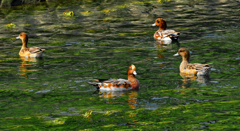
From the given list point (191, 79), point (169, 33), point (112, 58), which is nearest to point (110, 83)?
point (191, 79)

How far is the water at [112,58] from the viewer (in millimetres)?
13609

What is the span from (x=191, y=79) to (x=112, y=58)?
484 cm

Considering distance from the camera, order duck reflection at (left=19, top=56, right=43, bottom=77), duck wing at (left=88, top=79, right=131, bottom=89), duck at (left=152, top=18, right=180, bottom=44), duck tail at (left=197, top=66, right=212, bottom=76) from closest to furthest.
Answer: duck wing at (left=88, top=79, right=131, bottom=89), duck tail at (left=197, top=66, right=212, bottom=76), duck reflection at (left=19, top=56, right=43, bottom=77), duck at (left=152, top=18, right=180, bottom=44)

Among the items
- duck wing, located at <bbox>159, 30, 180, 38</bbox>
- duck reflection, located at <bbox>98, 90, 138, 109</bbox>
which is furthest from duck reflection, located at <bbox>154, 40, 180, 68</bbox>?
duck reflection, located at <bbox>98, 90, 138, 109</bbox>

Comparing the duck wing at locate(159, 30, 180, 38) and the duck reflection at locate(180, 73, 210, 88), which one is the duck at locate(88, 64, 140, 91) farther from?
the duck wing at locate(159, 30, 180, 38)

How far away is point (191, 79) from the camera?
16.6m

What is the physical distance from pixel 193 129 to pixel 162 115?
1449mm

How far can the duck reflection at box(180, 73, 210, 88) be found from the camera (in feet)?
51.4

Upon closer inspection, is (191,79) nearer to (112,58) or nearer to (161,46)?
(112,58)

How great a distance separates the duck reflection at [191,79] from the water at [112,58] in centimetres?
4

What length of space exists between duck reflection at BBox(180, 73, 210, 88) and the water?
0.04 meters

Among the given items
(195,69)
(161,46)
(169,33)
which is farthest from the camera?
(169,33)

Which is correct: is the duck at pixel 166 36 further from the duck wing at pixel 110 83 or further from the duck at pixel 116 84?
the duck wing at pixel 110 83

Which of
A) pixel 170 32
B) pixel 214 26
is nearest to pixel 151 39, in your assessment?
pixel 170 32
